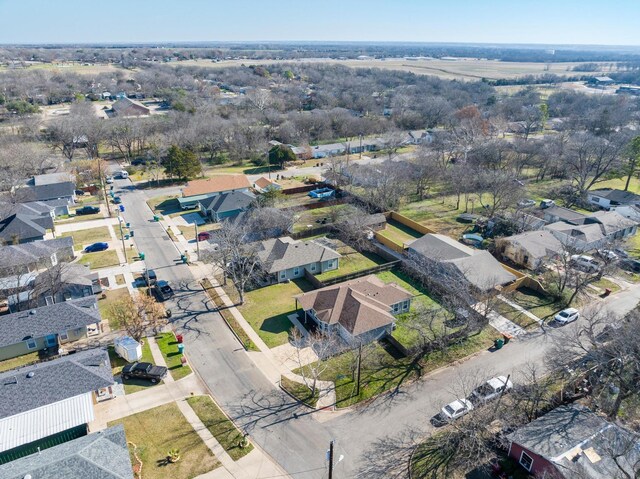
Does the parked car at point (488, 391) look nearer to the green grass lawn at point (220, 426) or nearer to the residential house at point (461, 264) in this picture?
the residential house at point (461, 264)

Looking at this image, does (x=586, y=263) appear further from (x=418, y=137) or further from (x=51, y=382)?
(x=418, y=137)

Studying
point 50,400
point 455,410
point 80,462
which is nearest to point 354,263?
point 455,410

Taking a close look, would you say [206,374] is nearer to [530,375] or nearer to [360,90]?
[530,375]

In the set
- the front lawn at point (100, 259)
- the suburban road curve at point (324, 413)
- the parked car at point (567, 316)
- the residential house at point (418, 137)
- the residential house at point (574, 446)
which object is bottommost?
the suburban road curve at point (324, 413)

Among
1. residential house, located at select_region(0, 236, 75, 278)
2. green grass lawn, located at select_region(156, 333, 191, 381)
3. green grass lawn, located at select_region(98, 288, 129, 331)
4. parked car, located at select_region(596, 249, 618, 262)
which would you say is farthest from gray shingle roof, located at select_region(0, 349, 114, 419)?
parked car, located at select_region(596, 249, 618, 262)

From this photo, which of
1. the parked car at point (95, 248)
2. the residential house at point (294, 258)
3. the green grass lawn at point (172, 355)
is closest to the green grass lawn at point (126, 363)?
the green grass lawn at point (172, 355)

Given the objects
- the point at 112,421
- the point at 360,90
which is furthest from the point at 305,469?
the point at 360,90
